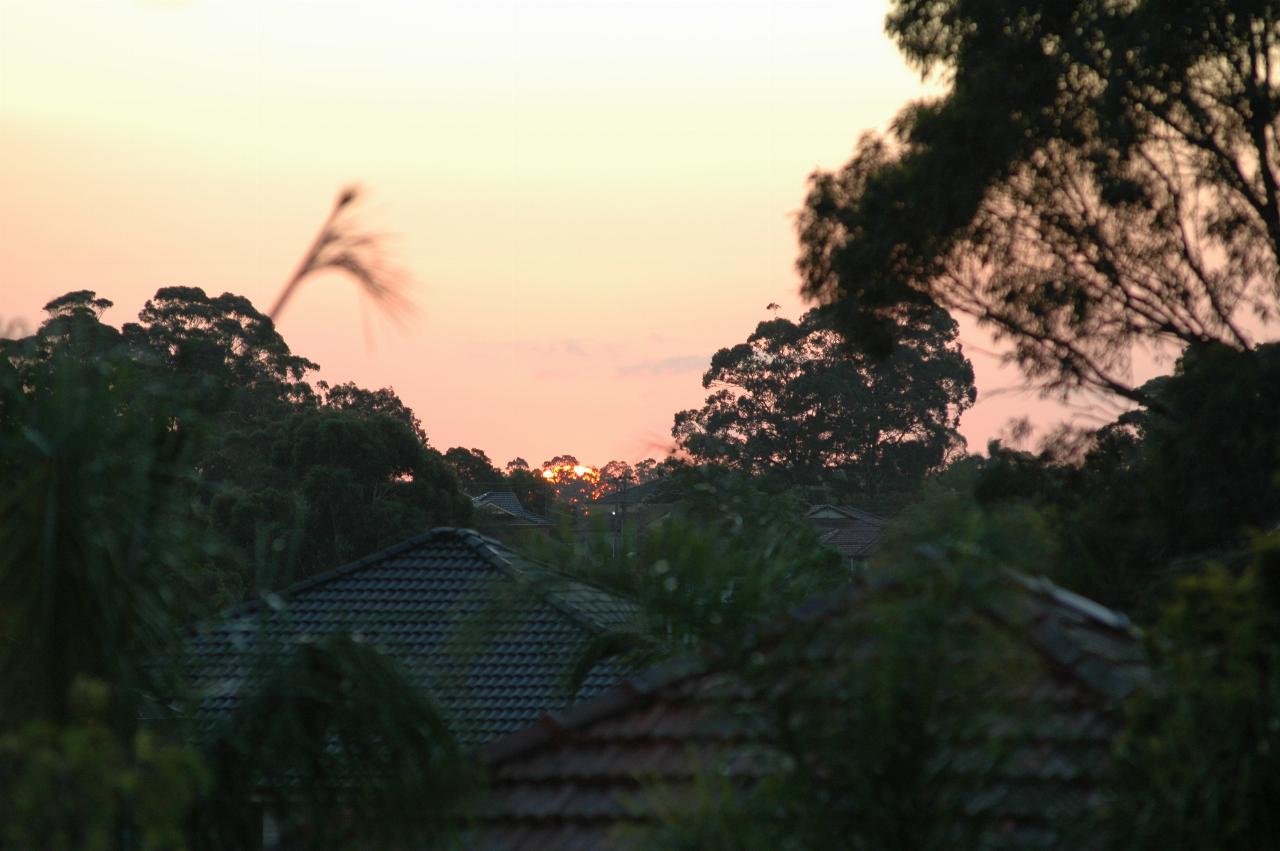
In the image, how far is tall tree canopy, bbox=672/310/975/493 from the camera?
67.9 m

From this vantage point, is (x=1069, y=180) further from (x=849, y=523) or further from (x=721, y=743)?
(x=849, y=523)

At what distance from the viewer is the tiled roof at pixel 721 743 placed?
18.3ft

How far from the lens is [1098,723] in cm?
634

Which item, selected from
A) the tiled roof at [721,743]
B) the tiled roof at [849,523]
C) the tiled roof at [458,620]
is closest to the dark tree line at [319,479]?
the tiled roof at [458,620]

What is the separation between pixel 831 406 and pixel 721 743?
61.9m

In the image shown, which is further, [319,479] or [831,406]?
[831,406]

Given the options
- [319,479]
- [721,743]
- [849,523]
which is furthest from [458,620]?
[849,523]

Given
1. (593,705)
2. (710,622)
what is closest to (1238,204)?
(593,705)

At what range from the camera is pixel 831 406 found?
68125 millimetres

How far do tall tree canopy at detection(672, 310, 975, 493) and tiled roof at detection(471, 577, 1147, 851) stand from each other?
193 feet

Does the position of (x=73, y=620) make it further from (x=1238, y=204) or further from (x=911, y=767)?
(x=1238, y=204)

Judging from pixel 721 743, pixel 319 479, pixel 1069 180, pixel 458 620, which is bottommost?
pixel 721 743

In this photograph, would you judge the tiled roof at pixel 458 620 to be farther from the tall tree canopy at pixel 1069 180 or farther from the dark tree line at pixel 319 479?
the dark tree line at pixel 319 479

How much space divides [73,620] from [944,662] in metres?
3.10
